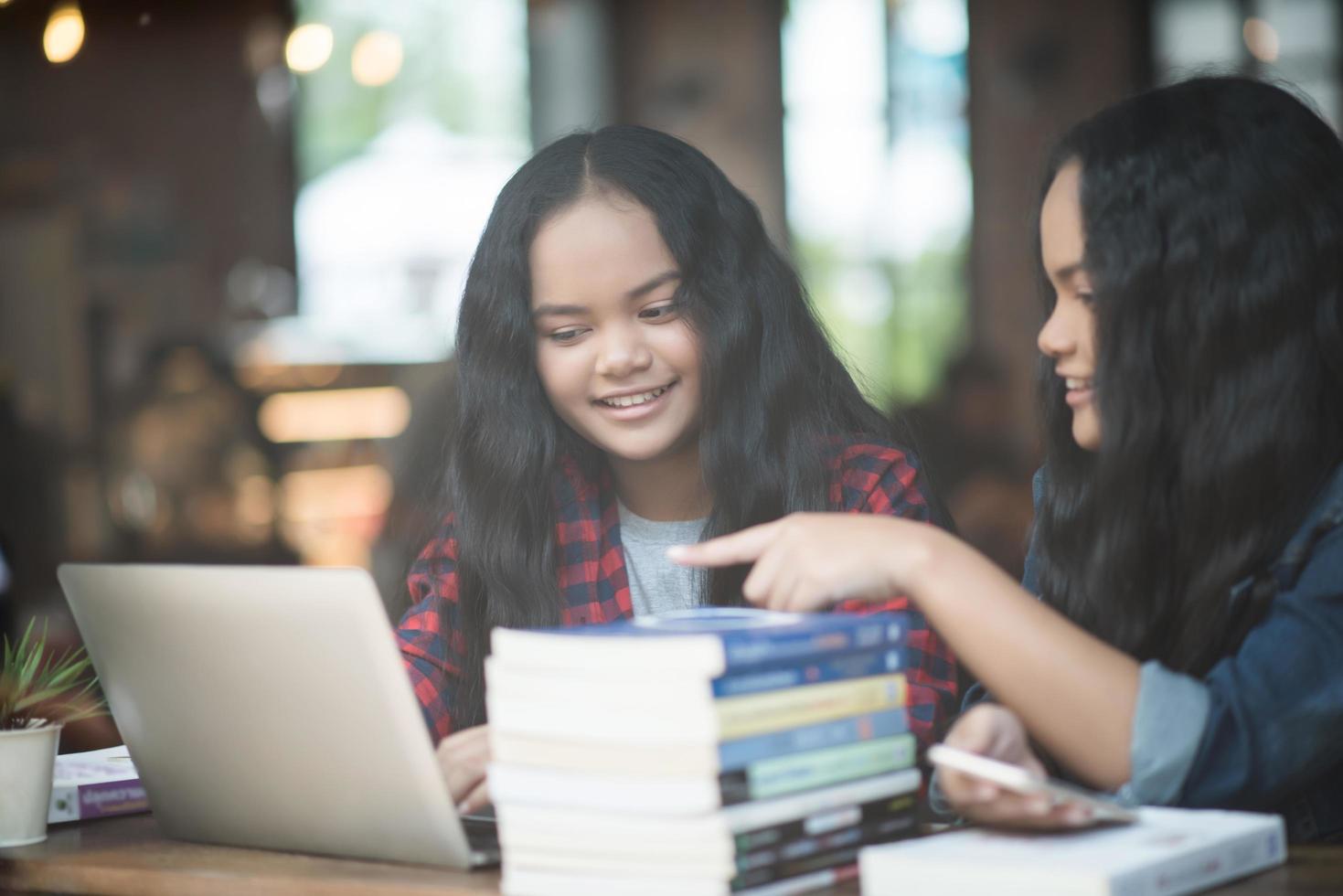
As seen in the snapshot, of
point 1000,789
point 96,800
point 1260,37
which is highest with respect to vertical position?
point 1260,37

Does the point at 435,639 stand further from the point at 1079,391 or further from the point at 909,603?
the point at 1079,391

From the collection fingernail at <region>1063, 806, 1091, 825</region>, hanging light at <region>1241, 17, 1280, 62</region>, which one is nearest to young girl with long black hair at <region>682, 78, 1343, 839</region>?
fingernail at <region>1063, 806, 1091, 825</region>

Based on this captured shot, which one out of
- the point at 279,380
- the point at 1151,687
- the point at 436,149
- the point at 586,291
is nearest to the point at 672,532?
the point at 586,291

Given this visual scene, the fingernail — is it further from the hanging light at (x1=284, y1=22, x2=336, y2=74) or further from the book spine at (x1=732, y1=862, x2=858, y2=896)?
the hanging light at (x1=284, y1=22, x2=336, y2=74)

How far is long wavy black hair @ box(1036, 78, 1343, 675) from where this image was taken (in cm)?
134

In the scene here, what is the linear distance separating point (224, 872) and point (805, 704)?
1.60 feet

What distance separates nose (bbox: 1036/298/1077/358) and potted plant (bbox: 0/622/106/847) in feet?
3.00

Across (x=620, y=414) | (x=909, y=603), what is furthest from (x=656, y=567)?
(x=909, y=603)

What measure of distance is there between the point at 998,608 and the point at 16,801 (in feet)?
2.85

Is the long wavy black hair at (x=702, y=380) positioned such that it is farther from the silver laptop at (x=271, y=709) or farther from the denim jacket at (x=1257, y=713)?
the denim jacket at (x=1257, y=713)

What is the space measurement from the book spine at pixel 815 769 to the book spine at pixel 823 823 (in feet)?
0.07

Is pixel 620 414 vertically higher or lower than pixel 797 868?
higher

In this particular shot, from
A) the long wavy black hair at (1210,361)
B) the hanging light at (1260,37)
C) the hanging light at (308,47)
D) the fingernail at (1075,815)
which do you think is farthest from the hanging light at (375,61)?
the fingernail at (1075,815)

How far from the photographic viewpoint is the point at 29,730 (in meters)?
1.42
